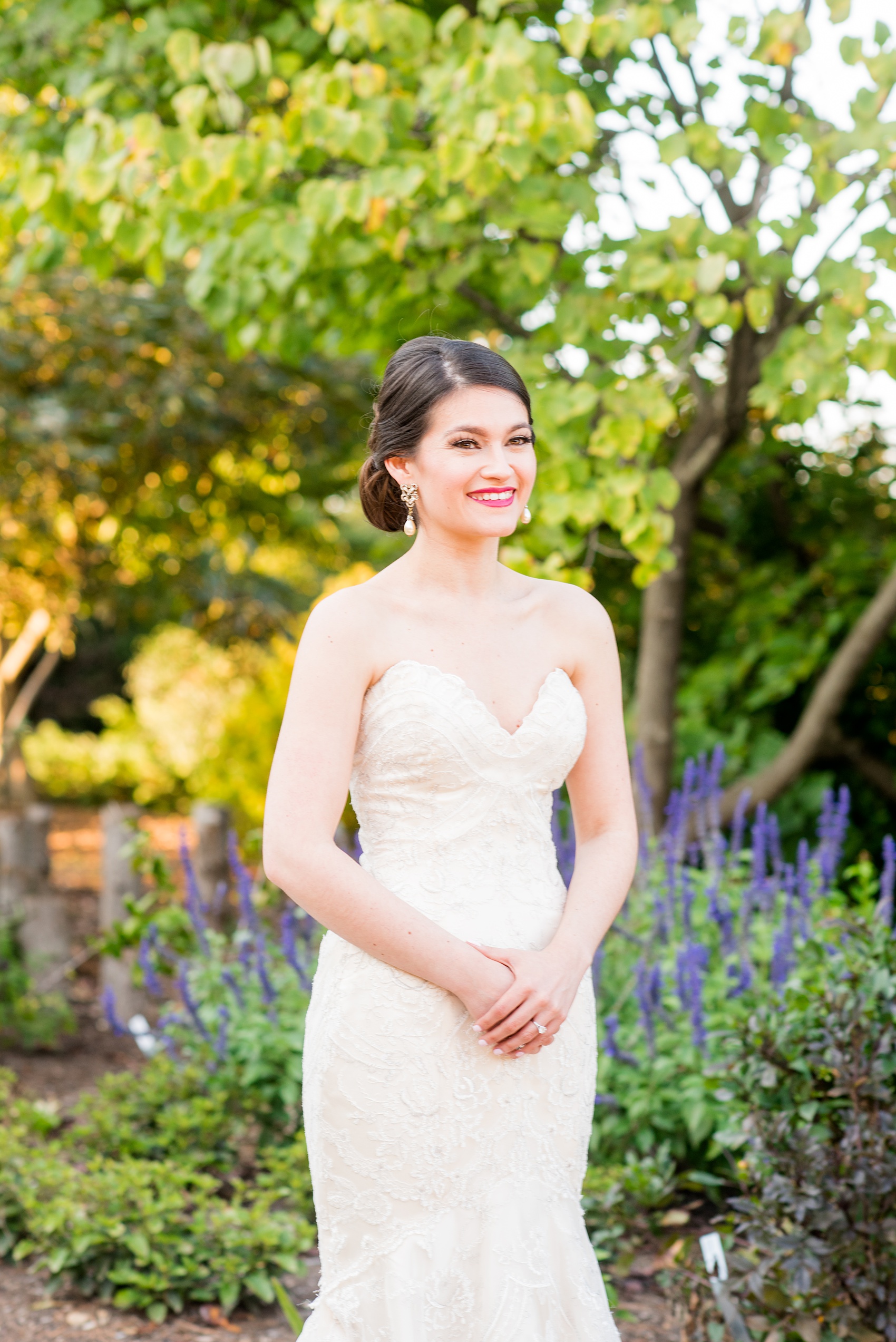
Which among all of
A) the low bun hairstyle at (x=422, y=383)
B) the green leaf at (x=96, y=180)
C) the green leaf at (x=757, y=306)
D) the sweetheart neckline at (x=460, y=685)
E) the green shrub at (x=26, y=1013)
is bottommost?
the green shrub at (x=26, y=1013)

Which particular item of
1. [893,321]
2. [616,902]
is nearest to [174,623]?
[893,321]

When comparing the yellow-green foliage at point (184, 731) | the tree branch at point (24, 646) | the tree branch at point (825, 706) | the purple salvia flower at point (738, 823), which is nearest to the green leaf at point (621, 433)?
the purple salvia flower at point (738, 823)

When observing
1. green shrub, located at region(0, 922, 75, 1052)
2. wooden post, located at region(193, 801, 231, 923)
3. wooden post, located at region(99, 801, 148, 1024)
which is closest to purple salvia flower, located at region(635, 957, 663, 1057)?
wooden post, located at region(99, 801, 148, 1024)

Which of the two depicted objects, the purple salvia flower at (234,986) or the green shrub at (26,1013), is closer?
the purple salvia flower at (234,986)

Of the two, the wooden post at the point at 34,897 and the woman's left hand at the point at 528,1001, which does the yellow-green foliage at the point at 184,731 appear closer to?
the wooden post at the point at 34,897

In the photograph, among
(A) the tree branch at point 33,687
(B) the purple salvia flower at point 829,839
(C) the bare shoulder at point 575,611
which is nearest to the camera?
(C) the bare shoulder at point 575,611

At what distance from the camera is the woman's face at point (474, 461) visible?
1.88m

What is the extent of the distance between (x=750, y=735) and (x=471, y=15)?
11.2 ft

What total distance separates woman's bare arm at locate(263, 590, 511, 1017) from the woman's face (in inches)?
10.9

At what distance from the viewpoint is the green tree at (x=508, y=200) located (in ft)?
11.7

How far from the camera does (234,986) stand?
12.1ft

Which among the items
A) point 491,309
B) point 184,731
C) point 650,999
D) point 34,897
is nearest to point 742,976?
point 650,999

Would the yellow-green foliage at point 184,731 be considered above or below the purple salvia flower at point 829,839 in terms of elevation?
below

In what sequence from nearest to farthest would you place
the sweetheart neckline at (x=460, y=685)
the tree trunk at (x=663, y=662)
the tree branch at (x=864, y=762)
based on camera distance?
1. the sweetheart neckline at (x=460, y=685)
2. the tree trunk at (x=663, y=662)
3. the tree branch at (x=864, y=762)
